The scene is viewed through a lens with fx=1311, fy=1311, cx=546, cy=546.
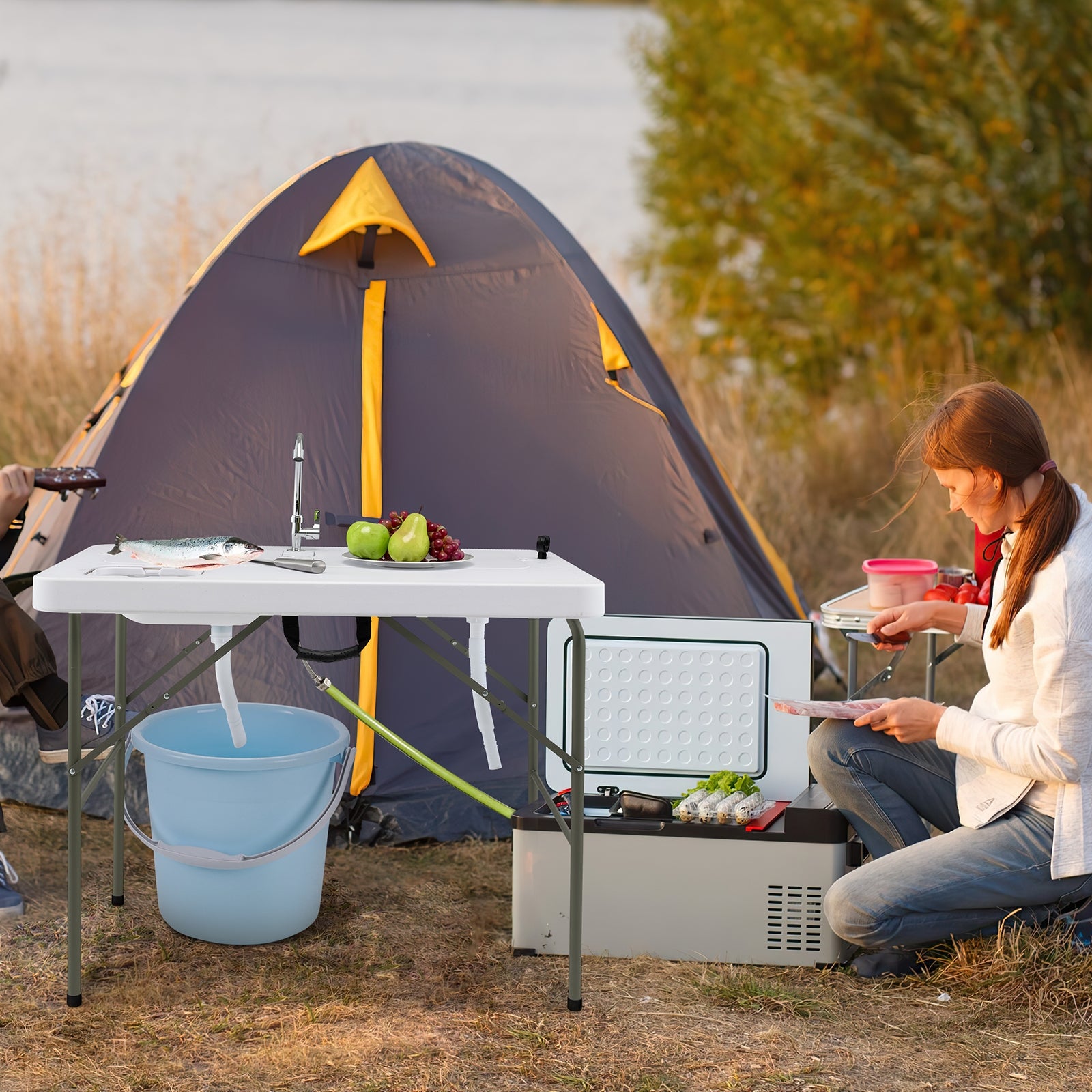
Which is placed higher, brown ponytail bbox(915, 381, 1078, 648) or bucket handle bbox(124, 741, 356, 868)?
brown ponytail bbox(915, 381, 1078, 648)

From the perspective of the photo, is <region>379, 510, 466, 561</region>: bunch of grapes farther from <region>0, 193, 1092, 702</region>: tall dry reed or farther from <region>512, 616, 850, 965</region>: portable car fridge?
<region>0, 193, 1092, 702</region>: tall dry reed

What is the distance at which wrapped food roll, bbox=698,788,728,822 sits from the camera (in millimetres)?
2383

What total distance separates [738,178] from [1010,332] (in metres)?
2.75

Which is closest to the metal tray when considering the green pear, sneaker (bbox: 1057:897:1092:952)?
sneaker (bbox: 1057:897:1092:952)

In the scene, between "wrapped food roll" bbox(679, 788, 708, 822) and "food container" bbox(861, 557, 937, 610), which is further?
"food container" bbox(861, 557, 937, 610)

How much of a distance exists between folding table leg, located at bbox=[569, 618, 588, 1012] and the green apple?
1.18 ft

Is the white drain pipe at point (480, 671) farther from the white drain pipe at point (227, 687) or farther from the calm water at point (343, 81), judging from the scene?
the calm water at point (343, 81)

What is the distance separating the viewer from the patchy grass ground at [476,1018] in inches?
78.6

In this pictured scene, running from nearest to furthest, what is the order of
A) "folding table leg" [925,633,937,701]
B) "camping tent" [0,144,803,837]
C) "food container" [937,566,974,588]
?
"food container" [937,566,974,588] → "folding table leg" [925,633,937,701] → "camping tent" [0,144,803,837]

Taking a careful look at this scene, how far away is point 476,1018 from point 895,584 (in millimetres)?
1153

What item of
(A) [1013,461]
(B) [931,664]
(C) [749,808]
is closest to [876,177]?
(B) [931,664]

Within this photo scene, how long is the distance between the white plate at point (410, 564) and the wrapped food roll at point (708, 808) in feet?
2.05

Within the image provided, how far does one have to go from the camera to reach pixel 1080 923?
228cm

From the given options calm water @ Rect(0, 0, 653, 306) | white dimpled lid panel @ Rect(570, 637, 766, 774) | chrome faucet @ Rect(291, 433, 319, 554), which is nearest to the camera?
chrome faucet @ Rect(291, 433, 319, 554)
